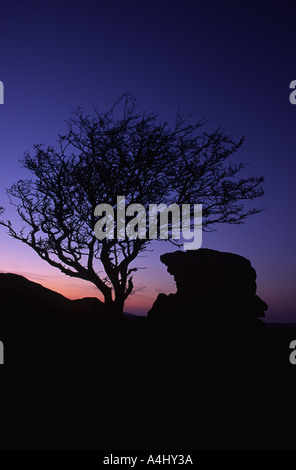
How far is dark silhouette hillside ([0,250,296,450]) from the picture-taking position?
25.1 feet

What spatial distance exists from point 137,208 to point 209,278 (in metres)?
5.49

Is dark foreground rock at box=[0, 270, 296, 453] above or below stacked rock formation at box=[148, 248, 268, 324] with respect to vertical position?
below

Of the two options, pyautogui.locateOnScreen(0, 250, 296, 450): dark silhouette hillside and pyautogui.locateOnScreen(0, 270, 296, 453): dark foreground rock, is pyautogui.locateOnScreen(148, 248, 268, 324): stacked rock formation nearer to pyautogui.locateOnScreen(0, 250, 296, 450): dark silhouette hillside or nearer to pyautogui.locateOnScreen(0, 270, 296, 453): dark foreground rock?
pyautogui.locateOnScreen(0, 250, 296, 450): dark silhouette hillside

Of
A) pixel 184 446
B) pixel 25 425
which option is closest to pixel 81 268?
pixel 25 425

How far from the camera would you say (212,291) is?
52.1 ft

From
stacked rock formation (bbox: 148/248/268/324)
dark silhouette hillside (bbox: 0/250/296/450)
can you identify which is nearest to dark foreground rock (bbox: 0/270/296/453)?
dark silhouette hillside (bbox: 0/250/296/450)

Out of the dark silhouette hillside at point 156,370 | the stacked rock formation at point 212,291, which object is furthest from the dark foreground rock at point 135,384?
the stacked rock formation at point 212,291

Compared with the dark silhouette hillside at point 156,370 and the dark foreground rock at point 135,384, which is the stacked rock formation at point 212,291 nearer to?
the dark silhouette hillside at point 156,370

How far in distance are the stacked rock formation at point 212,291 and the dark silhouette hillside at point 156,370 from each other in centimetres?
6

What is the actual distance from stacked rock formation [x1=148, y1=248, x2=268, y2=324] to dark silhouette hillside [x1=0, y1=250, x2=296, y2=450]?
0.06 metres

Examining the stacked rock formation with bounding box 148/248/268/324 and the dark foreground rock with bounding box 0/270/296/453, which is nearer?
Result: the dark foreground rock with bounding box 0/270/296/453

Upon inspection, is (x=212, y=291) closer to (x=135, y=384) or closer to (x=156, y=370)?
(x=156, y=370)

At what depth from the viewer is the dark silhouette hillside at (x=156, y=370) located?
766 centimetres
